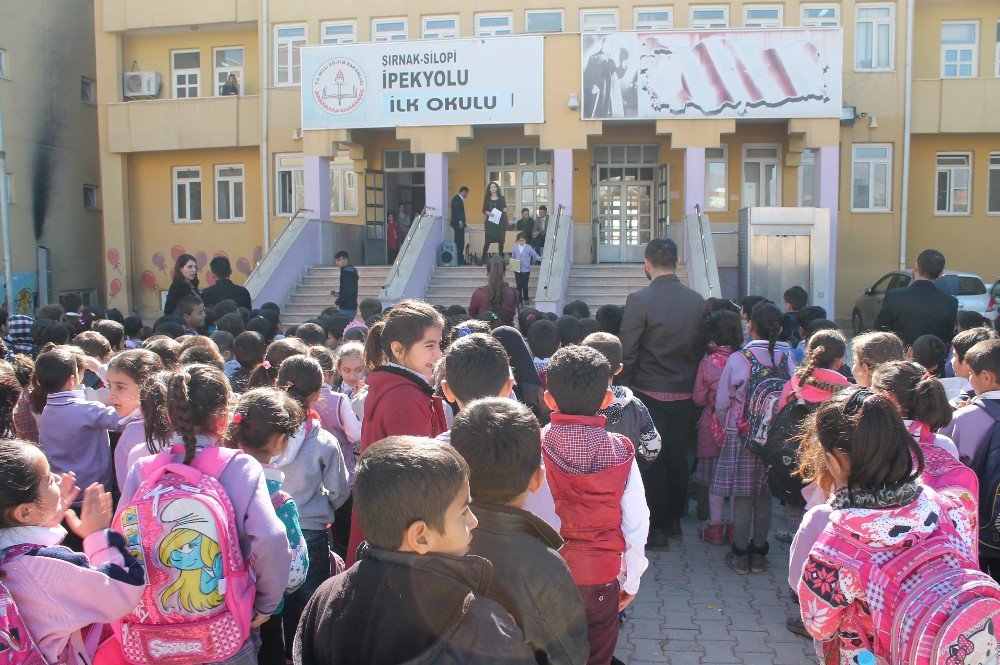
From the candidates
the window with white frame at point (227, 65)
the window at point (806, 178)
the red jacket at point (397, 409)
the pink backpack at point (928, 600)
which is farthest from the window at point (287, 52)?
the pink backpack at point (928, 600)

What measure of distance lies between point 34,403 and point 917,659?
14.3ft

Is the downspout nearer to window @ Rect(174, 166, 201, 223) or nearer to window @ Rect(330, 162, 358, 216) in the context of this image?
window @ Rect(330, 162, 358, 216)

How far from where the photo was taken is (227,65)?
22.1 meters

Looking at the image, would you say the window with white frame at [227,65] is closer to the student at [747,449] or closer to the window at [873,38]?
the window at [873,38]

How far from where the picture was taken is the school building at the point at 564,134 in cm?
1634

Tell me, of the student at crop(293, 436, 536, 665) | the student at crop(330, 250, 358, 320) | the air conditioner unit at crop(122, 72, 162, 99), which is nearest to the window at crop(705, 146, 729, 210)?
the student at crop(330, 250, 358, 320)

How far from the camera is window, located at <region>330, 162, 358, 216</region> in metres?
21.8

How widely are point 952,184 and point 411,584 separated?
72.8ft

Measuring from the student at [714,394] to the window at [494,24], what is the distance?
1552 cm

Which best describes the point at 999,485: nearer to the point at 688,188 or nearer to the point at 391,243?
the point at 688,188

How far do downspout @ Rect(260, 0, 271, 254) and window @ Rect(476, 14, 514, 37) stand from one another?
531cm

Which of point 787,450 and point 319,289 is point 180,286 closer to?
point 319,289

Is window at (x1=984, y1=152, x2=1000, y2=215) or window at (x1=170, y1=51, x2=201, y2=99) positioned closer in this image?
window at (x1=984, y1=152, x2=1000, y2=215)

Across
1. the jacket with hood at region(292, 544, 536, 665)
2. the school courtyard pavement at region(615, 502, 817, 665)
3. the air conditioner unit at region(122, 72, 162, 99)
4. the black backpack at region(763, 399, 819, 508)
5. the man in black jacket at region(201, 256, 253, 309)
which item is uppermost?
the air conditioner unit at region(122, 72, 162, 99)
